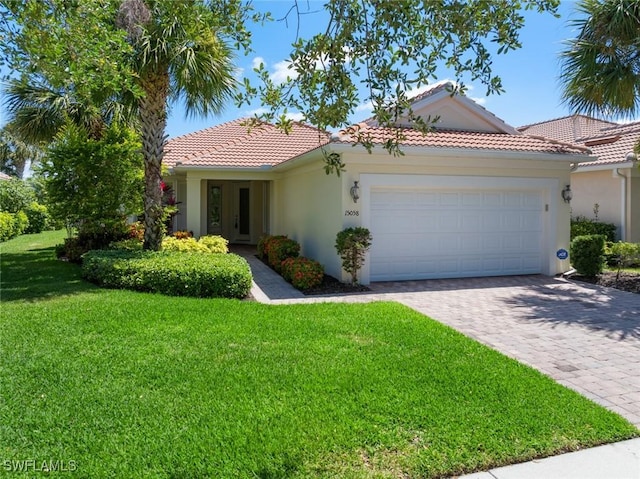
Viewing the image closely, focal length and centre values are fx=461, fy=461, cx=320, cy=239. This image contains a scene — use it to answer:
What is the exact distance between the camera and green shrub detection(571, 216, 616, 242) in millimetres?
16703

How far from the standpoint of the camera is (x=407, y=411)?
4484 mm

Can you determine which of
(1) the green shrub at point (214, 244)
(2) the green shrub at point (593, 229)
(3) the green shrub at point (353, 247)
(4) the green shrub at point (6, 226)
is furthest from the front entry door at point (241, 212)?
(2) the green shrub at point (593, 229)

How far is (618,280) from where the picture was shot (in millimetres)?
12266

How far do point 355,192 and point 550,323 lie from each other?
5419 mm

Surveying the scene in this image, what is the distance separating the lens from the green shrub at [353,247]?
11250 mm

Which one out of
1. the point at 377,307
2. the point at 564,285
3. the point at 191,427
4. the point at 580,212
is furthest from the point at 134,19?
the point at 580,212

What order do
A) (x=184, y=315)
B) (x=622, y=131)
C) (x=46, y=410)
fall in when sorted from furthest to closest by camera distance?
(x=622, y=131)
(x=184, y=315)
(x=46, y=410)

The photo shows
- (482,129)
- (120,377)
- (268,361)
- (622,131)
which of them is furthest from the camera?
(622,131)

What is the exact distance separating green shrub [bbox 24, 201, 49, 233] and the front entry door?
46.6 feet

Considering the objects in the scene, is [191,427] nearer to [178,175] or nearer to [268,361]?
[268,361]

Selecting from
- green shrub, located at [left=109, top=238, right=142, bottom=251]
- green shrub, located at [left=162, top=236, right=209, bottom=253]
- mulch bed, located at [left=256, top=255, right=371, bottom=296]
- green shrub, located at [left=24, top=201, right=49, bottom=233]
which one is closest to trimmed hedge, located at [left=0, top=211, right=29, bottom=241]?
green shrub, located at [left=24, top=201, right=49, bottom=233]

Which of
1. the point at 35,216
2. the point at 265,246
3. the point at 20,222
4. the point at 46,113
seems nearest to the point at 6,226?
the point at 20,222

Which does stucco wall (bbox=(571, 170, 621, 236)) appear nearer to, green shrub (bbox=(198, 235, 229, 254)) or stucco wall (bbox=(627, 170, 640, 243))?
stucco wall (bbox=(627, 170, 640, 243))

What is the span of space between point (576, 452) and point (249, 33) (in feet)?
16.2
